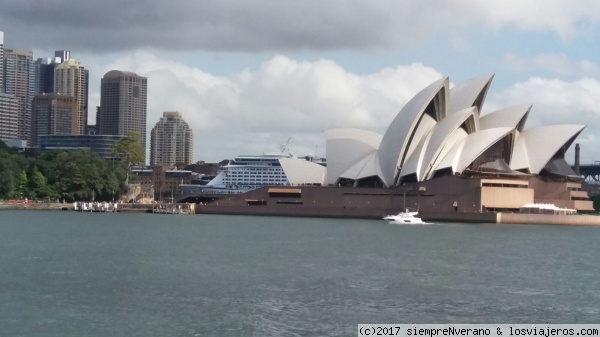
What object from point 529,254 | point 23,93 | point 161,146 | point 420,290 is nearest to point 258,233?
point 529,254

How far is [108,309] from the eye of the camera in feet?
68.5

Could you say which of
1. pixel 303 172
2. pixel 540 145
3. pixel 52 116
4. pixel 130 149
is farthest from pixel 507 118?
pixel 52 116

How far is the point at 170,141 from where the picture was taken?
190 meters

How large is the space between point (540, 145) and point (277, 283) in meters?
47.1

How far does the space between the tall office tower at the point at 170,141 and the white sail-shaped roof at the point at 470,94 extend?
12633 cm

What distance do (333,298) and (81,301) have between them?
20.0 feet

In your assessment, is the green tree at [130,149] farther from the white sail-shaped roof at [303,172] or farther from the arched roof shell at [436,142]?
the arched roof shell at [436,142]

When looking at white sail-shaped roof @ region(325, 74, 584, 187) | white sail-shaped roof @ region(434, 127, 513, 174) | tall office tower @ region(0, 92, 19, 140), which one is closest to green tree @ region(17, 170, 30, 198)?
white sail-shaped roof @ region(325, 74, 584, 187)

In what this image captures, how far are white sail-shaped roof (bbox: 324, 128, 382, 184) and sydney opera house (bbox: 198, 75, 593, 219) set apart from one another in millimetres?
80

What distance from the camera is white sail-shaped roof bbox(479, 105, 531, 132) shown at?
66812 mm

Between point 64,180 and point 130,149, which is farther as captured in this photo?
point 130,149

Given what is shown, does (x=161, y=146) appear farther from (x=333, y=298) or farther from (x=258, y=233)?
(x=333, y=298)

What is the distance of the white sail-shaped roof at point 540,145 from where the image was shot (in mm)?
67875

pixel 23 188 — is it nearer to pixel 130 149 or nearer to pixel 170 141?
pixel 130 149
